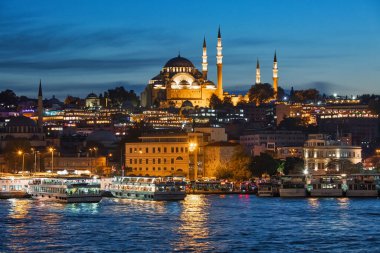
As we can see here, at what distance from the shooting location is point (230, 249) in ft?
113

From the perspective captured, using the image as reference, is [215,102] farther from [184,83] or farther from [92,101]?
[92,101]

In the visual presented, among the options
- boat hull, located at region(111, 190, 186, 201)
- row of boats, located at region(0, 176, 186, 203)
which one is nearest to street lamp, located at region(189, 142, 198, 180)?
row of boats, located at region(0, 176, 186, 203)

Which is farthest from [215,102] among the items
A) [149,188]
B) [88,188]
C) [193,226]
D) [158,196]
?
[193,226]

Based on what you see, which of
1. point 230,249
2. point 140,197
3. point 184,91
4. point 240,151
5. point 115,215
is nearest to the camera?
point 230,249

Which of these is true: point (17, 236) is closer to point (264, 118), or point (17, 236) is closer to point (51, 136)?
point (51, 136)

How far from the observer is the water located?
1390 inches

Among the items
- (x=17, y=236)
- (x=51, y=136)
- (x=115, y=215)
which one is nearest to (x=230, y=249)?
(x=17, y=236)

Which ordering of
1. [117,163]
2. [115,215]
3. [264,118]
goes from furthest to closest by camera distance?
[264,118] → [117,163] → [115,215]

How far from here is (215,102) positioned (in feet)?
427

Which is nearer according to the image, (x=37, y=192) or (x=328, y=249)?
(x=328, y=249)

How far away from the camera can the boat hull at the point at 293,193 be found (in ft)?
203

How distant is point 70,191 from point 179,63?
8427 cm

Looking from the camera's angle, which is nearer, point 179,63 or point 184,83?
point 184,83

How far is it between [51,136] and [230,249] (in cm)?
7650
